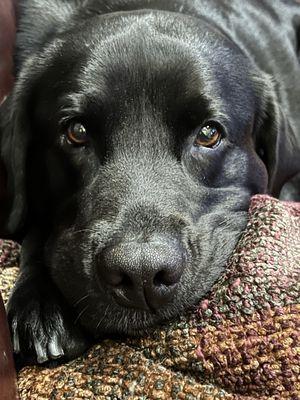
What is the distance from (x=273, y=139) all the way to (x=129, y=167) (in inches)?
20.3

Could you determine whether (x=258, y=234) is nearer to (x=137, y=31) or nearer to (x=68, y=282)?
(x=68, y=282)

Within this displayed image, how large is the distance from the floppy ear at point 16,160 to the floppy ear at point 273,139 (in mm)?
587

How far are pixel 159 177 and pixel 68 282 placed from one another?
0.27 m

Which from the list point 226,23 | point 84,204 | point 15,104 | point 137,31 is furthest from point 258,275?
point 226,23

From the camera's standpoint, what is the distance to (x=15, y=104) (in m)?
1.66

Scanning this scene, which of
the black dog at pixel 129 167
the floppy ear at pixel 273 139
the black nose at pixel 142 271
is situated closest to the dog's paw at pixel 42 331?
the black dog at pixel 129 167

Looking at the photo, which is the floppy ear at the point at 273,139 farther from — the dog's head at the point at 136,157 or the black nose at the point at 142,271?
the black nose at the point at 142,271

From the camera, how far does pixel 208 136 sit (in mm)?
1487

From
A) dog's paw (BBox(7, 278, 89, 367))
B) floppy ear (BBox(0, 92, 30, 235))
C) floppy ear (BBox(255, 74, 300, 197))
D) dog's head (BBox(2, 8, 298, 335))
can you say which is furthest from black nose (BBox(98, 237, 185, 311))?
floppy ear (BBox(255, 74, 300, 197))

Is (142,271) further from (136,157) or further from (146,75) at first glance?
(146,75)

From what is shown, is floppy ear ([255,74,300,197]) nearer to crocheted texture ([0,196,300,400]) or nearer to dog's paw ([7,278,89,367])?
crocheted texture ([0,196,300,400])

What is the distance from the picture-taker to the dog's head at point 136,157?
3.95 feet

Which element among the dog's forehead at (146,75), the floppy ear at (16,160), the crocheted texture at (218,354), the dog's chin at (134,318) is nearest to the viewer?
the crocheted texture at (218,354)

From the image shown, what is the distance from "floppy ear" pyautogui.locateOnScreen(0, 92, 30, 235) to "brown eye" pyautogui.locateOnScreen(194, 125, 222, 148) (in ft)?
1.42
